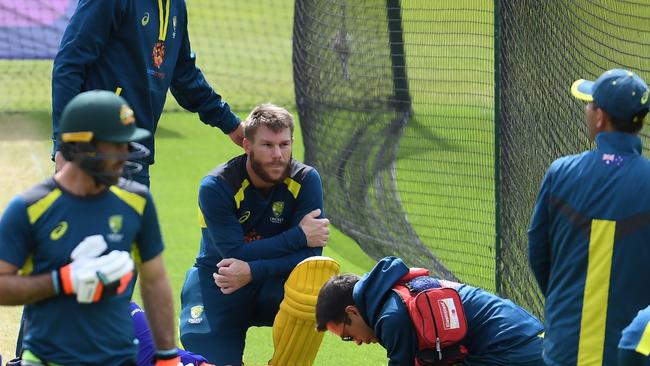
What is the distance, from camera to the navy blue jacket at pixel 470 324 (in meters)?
5.24

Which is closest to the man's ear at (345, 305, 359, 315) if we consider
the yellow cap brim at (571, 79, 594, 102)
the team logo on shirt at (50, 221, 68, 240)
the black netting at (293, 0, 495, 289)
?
the yellow cap brim at (571, 79, 594, 102)

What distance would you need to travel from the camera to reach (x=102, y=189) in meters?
4.20

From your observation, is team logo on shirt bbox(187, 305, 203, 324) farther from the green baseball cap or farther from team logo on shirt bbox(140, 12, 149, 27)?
the green baseball cap

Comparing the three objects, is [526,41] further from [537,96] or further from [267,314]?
[267,314]

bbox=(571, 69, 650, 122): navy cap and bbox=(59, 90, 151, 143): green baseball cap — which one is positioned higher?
bbox=(59, 90, 151, 143): green baseball cap

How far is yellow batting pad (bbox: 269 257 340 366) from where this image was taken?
5.88 metres

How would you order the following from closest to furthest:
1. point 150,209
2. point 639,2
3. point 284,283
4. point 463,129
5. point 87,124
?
1. point 87,124
2. point 150,209
3. point 284,283
4. point 463,129
5. point 639,2

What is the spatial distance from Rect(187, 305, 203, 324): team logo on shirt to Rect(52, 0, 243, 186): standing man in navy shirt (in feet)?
2.40

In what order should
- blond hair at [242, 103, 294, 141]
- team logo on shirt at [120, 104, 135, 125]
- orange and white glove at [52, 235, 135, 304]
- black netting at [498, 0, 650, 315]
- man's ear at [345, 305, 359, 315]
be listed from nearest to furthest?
orange and white glove at [52, 235, 135, 304] < team logo on shirt at [120, 104, 135, 125] < man's ear at [345, 305, 359, 315] < blond hair at [242, 103, 294, 141] < black netting at [498, 0, 650, 315]

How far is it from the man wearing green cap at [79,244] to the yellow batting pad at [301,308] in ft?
5.56

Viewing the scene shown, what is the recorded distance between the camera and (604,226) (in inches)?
172

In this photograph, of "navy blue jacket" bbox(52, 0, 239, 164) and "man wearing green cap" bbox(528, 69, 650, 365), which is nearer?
"man wearing green cap" bbox(528, 69, 650, 365)

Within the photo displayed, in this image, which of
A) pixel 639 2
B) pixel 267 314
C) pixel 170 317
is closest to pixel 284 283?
pixel 267 314

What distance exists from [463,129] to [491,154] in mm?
501
